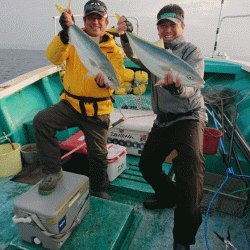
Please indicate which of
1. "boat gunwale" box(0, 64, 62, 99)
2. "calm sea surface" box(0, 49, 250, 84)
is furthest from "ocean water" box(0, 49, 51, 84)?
"boat gunwale" box(0, 64, 62, 99)

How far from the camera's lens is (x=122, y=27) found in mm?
2035

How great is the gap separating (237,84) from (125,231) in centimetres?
495

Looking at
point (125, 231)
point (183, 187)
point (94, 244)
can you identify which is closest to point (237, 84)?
point (183, 187)

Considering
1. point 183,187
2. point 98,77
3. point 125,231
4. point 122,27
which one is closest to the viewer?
point 98,77

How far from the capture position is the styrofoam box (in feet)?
10.9

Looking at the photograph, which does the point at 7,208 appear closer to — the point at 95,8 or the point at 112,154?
the point at 112,154

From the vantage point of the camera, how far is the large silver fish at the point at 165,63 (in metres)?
1.61

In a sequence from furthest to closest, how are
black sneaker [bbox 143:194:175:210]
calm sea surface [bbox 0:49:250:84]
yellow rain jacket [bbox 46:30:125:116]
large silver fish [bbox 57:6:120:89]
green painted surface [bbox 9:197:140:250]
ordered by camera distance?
calm sea surface [bbox 0:49:250:84] < black sneaker [bbox 143:194:175:210] < yellow rain jacket [bbox 46:30:125:116] < green painted surface [bbox 9:197:140:250] < large silver fish [bbox 57:6:120:89]

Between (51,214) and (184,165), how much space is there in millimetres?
1435

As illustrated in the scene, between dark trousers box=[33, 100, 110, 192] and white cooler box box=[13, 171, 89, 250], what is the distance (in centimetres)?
40

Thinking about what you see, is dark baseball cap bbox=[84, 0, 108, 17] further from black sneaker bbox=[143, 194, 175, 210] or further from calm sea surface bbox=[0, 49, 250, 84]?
calm sea surface bbox=[0, 49, 250, 84]

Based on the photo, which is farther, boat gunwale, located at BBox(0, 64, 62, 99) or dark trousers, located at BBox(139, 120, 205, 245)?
boat gunwale, located at BBox(0, 64, 62, 99)

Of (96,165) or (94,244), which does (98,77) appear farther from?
(94,244)

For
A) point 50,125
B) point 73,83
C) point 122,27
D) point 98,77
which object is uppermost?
point 122,27
